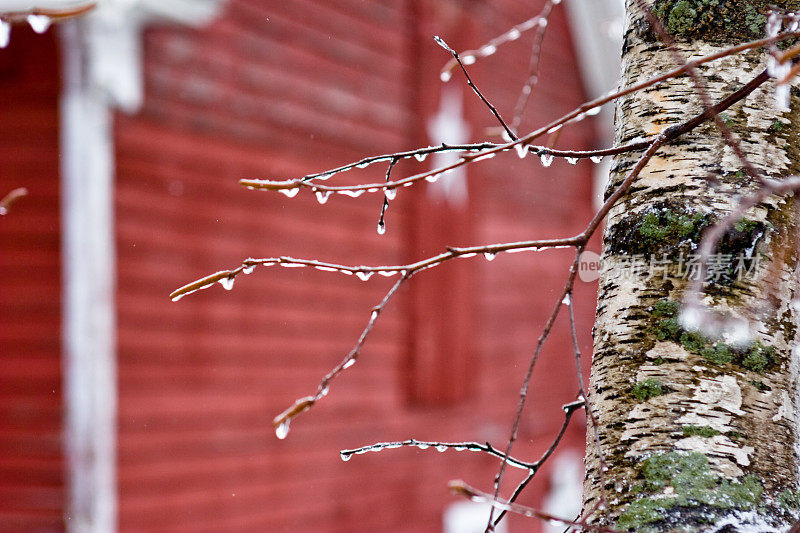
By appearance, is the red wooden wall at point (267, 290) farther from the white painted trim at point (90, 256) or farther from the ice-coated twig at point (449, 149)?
the ice-coated twig at point (449, 149)

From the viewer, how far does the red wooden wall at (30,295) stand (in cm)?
335

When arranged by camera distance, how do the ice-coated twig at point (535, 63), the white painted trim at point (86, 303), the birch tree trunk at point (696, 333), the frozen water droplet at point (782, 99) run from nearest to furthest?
the birch tree trunk at point (696, 333) → the frozen water droplet at point (782, 99) → the ice-coated twig at point (535, 63) → the white painted trim at point (86, 303)

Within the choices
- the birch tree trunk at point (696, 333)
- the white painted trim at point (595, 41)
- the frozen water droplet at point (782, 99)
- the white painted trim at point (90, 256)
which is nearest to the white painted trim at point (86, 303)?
the white painted trim at point (90, 256)

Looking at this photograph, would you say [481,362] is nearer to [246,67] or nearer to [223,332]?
[223,332]

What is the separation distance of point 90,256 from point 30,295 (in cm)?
31

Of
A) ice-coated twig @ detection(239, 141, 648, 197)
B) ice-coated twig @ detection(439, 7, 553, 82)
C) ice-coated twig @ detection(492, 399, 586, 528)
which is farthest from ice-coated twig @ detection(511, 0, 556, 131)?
ice-coated twig @ detection(492, 399, 586, 528)

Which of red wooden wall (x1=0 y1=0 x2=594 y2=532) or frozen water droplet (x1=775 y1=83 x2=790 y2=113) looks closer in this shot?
frozen water droplet (x1=775 y1=83 x2=790 y2=113)

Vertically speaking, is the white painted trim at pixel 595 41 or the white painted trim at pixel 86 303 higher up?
the white painted trim at pixel 595 41

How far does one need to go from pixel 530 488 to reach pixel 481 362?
1.71m

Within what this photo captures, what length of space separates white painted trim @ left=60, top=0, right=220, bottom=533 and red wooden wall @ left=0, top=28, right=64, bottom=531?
0.18 ft

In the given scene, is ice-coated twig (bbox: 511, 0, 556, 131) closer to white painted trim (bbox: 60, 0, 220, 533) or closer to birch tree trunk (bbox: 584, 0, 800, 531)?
birch tree trunk (bbox: 584, 0, 800, 531)

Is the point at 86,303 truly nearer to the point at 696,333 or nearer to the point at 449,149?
the point at 449,149

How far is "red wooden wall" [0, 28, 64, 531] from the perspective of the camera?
3.35m

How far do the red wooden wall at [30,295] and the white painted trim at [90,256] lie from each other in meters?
0.06
